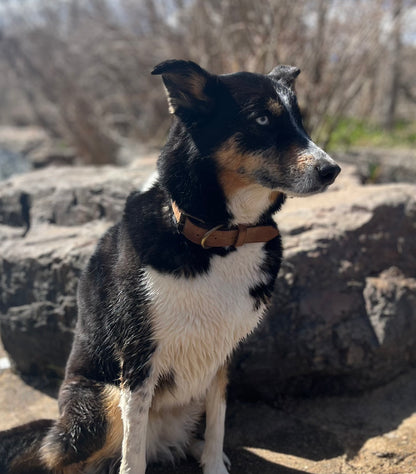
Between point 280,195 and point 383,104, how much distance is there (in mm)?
10206

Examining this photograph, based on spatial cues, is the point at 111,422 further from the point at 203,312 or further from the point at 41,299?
the point at 41,299

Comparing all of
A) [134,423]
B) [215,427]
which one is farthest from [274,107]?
[215,427]

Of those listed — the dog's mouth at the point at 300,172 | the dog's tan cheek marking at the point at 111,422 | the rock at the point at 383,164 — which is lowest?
the rock at the point at 383,164

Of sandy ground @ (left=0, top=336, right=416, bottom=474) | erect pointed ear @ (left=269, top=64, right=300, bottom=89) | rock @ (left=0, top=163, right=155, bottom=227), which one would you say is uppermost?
erect pointed ear @ (left=269, top=64, right=300, bottom=89)

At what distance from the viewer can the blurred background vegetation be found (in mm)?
6523

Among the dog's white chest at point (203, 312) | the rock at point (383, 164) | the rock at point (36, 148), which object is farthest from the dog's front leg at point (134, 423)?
the rock at point (36, 148)

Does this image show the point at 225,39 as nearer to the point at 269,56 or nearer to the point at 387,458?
the point at 269,56

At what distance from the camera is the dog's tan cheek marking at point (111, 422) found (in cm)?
271

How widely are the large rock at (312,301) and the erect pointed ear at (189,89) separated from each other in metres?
1.61

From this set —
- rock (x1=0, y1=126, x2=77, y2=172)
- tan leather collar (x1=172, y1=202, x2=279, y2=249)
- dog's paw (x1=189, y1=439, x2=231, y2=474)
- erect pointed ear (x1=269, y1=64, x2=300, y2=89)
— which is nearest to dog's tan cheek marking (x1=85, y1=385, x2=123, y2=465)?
dog's paw (x1=189, y1=439, x2=231, y2=474)

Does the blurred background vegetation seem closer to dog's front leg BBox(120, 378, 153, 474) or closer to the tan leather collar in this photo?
the tan leather collar

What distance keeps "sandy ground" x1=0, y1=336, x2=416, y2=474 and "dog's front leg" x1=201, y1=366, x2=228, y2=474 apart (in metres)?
0.19

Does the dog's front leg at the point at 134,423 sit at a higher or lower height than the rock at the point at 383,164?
higher

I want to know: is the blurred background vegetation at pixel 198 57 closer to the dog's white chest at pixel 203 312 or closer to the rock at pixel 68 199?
the rock at pixel 68 199
